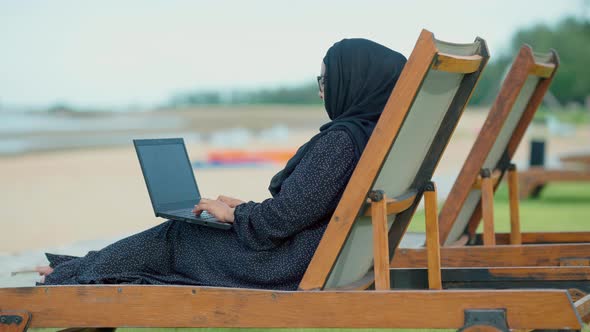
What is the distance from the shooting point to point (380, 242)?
3.36 meters

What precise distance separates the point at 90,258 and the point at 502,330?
1.69m

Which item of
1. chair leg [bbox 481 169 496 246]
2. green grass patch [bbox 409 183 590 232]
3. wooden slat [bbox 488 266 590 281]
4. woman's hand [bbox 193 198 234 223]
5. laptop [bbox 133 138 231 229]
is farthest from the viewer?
green grass patch [bbox 409 183 590 232]

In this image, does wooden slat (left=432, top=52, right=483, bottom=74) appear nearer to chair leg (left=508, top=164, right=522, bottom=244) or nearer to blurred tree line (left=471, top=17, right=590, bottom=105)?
chair leg (left=508, top=164, right=522, bottom=244)

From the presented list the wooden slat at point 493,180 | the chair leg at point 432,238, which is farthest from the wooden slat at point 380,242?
the wooden slat at point 493,180

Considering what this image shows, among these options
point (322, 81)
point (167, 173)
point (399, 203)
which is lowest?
point (399, 203)

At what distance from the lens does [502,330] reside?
3174mm

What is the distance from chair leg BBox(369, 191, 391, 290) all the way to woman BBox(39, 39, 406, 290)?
0.22 meters

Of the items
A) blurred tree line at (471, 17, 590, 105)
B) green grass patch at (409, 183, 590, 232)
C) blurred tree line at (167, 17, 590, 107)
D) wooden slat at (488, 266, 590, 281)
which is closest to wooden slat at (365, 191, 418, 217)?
wooden slat at (488, 266, 590, 281)

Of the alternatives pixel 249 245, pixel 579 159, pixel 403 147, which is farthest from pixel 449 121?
pixel 579 159

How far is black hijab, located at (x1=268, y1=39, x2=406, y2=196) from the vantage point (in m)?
3.57

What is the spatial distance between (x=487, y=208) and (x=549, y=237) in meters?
0.63

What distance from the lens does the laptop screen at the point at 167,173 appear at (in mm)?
3842

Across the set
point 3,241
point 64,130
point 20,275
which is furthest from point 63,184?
point 64,130

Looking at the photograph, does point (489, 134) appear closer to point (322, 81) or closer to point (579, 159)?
point (322, 81)
